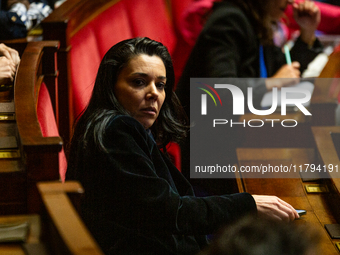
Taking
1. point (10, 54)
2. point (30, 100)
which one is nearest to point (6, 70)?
point (10, 54)

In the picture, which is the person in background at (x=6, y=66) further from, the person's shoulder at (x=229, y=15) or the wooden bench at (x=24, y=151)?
the person's shoulder at (x=229, y=15)

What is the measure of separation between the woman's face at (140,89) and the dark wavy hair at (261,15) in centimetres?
88

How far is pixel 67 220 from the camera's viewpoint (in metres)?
0.64

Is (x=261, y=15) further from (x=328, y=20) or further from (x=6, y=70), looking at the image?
(x=328, y=20)

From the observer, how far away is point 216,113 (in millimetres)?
1715

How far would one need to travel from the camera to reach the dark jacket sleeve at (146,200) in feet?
2.87

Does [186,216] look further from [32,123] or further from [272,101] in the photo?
[272,101]

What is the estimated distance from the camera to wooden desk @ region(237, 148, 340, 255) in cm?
122

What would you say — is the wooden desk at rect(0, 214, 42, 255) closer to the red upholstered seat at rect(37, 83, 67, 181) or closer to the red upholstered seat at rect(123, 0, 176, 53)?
the red upholstered seat at rect(37, 83, 67, 181)

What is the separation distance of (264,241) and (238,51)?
51.6 inches

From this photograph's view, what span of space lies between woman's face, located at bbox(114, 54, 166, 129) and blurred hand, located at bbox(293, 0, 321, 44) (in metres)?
1.30

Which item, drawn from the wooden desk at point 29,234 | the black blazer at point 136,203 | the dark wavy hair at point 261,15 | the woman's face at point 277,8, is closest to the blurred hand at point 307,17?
the woman's face at point 277,8

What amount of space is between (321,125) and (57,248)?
1.24 m

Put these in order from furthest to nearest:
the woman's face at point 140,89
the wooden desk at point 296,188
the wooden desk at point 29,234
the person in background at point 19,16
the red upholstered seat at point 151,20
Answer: the red upholstered seat at point 151,20 < the person in background at point 19,16 < the wooden desk at point 296,188 < the woman's face at point 140,89 < the wooden desk at point 29,234
